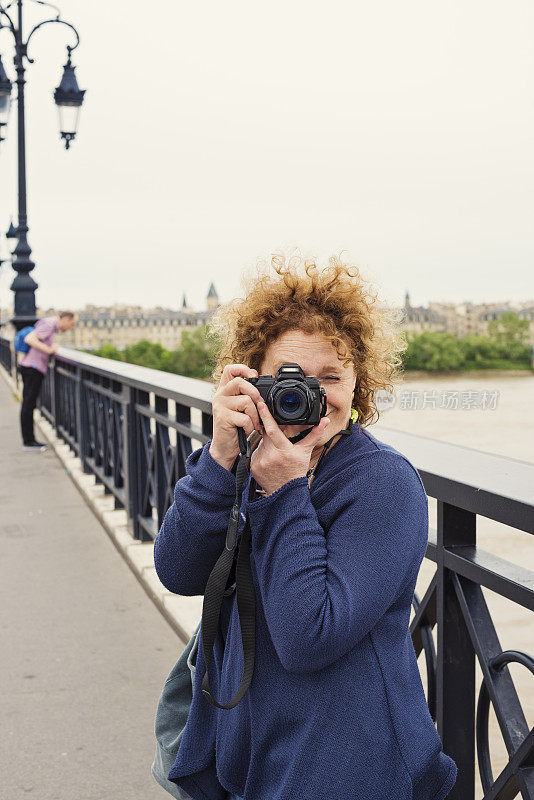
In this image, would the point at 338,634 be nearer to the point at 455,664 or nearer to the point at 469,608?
the point at 469,608

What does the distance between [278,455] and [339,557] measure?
167 mm

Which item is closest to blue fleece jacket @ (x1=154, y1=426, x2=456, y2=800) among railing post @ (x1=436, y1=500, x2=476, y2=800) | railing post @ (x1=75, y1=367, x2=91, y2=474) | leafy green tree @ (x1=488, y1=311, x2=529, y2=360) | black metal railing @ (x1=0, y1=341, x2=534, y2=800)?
black metal railing @ (x1=0, y1=341, x2=534, y2=800)

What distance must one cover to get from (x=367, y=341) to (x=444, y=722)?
922mm

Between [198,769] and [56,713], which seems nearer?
[198,769]

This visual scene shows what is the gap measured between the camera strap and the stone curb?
2.42 meters

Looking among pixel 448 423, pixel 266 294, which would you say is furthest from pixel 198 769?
pixel 448 423

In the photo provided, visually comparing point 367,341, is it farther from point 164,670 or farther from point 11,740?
point 164,670

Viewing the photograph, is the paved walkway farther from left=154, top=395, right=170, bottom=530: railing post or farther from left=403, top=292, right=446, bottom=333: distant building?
left=403, top=292, right=446, bottom=333: distant building

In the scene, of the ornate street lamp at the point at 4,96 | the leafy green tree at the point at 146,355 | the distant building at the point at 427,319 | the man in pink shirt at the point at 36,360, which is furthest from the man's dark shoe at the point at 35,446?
the distant building at the point at 427,319

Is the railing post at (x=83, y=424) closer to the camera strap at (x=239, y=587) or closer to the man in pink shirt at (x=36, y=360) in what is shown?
the man in pink shirt at (x=36, y=360)

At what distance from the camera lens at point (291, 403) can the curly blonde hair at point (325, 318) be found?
14 centimetres

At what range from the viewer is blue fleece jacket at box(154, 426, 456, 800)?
1323mm

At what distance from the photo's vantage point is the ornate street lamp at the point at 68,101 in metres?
11.4

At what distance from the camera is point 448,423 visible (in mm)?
77688
